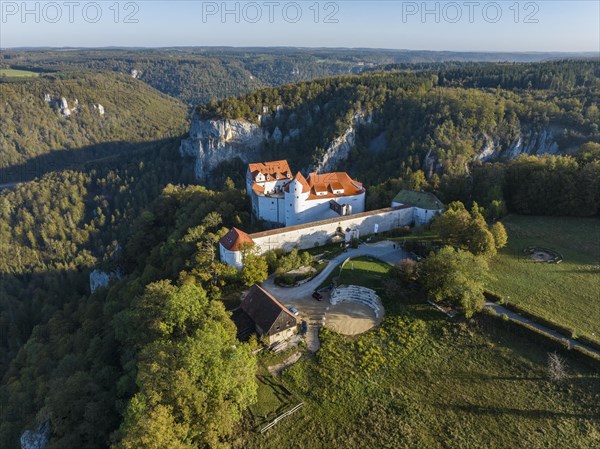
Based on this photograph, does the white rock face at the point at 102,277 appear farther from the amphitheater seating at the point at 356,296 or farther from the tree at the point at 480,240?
the tree at the point at 480,240

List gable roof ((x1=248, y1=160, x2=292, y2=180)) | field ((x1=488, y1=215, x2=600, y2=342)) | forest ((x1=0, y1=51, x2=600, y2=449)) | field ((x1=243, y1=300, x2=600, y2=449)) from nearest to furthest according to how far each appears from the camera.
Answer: field ((x1=243, y1=300, x2=600, y2=449)) < forest ((x1=0, y1=51, x2=600, y2=449)) < field ((x1=488, y1=215, x2=600, y2=342)) < gable roof ((x1=248, y1=160, x2=292, y2=180))

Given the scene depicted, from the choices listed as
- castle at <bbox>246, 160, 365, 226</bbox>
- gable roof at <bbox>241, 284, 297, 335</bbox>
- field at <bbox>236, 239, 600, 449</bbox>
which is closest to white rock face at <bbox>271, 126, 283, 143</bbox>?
castle at <bbox>246, 160, 365, 226</bbox>

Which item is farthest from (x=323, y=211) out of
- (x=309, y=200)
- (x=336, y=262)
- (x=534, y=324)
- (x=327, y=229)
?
(x=534, y=324)

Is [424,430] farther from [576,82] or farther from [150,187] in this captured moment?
[576,82]

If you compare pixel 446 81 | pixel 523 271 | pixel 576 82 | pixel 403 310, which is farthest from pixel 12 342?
pixel 576 82

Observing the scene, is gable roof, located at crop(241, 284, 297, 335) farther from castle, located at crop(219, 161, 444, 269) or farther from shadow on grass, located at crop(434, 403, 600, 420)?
shadow on grass, located at crop(434, 403, 600, 420)

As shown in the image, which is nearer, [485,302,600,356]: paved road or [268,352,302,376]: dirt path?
[268,352,302,376]: dirt path

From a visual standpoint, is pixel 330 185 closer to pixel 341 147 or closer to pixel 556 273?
pixel 556 273
